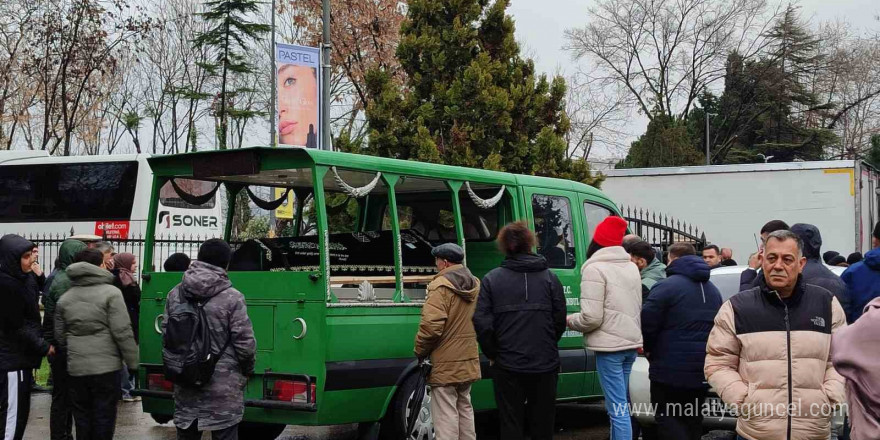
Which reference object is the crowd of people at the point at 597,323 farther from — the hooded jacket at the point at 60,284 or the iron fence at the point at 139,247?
the iron fence at the point at 139,247

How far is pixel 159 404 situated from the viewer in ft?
26.1

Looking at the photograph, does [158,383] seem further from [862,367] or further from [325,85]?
[325,85]

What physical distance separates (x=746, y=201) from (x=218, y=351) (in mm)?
15814

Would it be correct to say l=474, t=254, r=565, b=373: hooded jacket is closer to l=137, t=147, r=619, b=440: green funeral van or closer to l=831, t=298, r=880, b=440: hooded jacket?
l=137, t=147, r=619, b=440: green funeral van

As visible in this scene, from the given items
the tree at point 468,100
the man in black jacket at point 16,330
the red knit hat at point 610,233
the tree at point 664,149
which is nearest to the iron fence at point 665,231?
the tree at point 468,100

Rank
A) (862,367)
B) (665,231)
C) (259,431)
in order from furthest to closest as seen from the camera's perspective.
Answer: (665,231) < (259,431) < (862,367)

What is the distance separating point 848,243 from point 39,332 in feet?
52.2

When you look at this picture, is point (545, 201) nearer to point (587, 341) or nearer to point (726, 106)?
point (587, 341)

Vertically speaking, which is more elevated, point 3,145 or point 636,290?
point 3,145

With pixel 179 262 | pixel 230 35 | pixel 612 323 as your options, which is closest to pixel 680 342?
pixel 612 323

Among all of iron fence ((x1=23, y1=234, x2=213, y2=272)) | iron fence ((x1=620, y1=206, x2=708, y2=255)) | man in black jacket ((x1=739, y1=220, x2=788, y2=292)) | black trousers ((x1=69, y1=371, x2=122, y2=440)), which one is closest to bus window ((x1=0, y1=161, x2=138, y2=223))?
iron fence ((x1=23, y1=234, x2=213, y2=272))

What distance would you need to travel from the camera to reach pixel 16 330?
7172 mm

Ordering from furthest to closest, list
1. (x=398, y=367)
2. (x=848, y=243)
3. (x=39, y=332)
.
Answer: (x=848, y=243) → (x=398, y=367) → (x=39, y=332)

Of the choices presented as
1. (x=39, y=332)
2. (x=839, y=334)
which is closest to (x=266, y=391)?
(x=39, y=332)
